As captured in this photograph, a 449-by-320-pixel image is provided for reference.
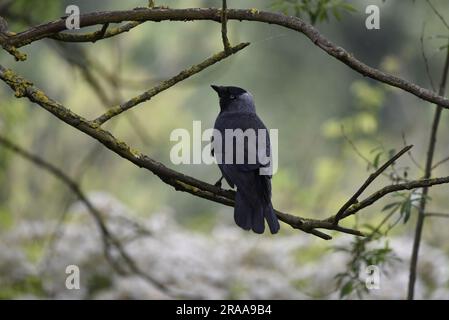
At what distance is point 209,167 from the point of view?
1295 cm

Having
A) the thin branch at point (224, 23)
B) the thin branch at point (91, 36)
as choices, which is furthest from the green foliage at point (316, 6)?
the thin branch at point (224, 23)

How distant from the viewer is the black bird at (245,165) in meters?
3.05

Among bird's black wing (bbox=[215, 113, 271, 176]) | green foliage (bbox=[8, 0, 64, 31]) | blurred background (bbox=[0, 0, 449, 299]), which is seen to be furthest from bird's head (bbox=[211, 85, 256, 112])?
green foliage (bbox=[8, 0, 64, 31])

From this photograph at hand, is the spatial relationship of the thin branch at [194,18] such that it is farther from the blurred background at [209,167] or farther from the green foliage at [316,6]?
the green foliage at [316,6]

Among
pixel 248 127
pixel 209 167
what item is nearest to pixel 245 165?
pixel 248 127

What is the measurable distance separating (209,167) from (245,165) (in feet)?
31.5

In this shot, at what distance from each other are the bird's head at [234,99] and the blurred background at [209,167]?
1.22ft

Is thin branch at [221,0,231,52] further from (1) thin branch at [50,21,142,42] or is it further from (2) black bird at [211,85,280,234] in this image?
(2) black bird at [211,85,280,234]

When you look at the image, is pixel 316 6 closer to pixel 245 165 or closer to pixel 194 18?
pixel 245 165

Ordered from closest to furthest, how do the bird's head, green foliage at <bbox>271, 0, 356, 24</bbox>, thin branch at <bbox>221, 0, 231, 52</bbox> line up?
thin branch at <bbox>221, 0, 231, 52</bbox> < green foliage at <bbox>271, 0, 356, 24</bbox> < the bird's head

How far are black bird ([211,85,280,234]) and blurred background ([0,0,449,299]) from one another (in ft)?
1.33

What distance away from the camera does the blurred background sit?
609 cm

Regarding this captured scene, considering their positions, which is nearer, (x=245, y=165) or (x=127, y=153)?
(x=127, y=153)

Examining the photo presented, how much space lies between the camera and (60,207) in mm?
8055
